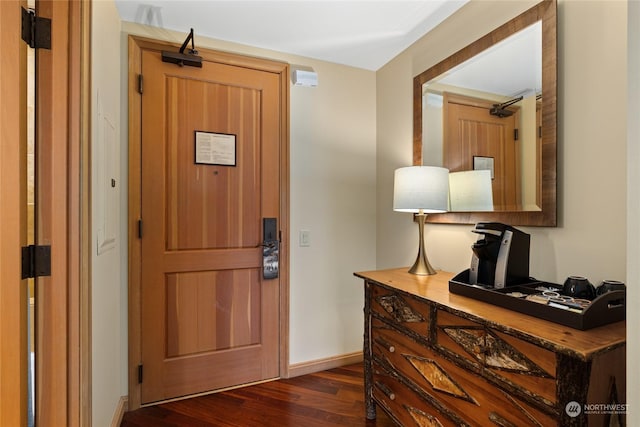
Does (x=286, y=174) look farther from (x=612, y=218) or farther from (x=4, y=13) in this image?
(x=612, y=218)

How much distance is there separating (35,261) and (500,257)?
1762mm

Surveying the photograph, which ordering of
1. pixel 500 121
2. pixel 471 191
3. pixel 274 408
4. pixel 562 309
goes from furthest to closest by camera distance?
pixel 274 408, pixel 471 191, pixel 500 121, pixel 562 309

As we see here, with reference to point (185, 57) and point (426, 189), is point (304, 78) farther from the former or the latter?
point (426, 189)

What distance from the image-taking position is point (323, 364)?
8.27 ft

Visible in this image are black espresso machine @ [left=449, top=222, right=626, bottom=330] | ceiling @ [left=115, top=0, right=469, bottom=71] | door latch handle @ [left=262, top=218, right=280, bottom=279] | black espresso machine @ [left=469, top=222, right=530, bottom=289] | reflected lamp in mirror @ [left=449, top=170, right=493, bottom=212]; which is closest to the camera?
black espresso machine @ [left=449, top=222, right=626, bottom=330]

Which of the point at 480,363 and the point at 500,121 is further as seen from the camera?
the point at 500,121

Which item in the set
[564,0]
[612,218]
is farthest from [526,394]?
[564,0]

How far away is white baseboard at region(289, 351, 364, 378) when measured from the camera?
2418mm

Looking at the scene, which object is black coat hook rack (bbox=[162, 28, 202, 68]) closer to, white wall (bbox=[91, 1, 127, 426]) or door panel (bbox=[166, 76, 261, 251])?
door panel (bbox=[166, 76, 261, 251])

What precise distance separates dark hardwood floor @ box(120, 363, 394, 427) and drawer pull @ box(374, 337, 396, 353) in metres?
0.54

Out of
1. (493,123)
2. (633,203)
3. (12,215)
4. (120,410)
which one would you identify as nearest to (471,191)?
(493,123)

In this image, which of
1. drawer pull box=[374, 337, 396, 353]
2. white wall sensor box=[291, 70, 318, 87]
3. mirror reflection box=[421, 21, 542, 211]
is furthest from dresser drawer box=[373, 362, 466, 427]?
white wall sensor box=[291, 70, 318, 87]

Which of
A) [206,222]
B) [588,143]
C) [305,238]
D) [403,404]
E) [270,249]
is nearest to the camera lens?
[588,143]

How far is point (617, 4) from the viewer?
1.19 m
